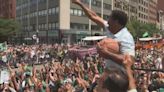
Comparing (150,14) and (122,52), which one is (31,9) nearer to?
(150,14)

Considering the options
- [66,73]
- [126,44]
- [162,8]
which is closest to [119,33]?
[126,44]

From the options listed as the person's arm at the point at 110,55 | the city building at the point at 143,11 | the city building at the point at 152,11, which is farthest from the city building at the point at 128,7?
the person's arm at the point at 110,55

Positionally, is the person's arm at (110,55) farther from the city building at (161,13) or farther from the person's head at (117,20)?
the city building at (161,13)

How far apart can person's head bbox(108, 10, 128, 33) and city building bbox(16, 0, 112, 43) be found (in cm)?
6697

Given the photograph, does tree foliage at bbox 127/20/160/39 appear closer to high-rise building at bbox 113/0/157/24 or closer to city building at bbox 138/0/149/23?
high-rise building at bbox 113/0/157/24

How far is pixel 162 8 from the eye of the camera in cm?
16738

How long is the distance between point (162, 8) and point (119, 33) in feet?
547

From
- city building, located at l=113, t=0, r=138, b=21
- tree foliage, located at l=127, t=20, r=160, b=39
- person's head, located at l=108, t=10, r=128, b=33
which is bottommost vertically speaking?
tree foliage, located at l=127, t=20, r=160, b=39

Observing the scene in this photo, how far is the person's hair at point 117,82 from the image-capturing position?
3288 mm

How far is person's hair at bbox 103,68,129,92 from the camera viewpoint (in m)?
3.29

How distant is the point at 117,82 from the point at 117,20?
89 centimetres

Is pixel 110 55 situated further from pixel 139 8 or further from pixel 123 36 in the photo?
pixel 139 8

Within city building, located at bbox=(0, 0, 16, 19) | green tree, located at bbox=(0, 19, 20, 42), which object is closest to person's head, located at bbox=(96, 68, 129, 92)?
green tree, located at bbox=(0, 19, 20, 42)

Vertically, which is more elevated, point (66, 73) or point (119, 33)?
point (119, 33)
